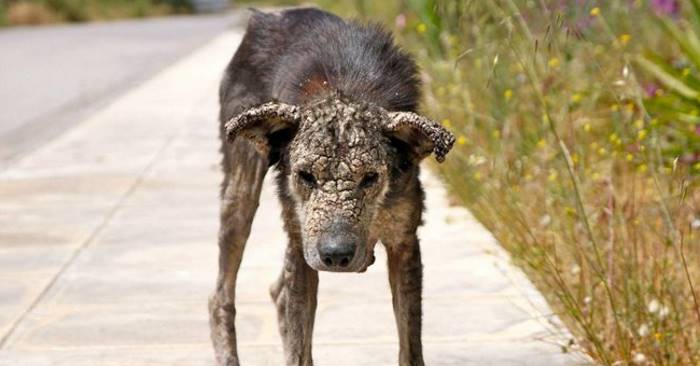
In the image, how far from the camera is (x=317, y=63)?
535 centimetres

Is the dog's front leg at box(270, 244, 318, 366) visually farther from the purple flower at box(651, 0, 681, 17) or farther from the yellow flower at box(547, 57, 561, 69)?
the purple flower at box(651, 0, 681, 17)

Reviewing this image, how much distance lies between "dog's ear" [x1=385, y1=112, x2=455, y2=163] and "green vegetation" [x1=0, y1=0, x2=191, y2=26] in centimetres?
3730

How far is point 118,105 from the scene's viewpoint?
17641 mm

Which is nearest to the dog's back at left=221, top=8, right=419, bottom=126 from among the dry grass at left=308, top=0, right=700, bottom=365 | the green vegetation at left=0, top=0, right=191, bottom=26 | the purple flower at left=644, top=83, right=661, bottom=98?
the dry grass at left=308, top=0, right=700, bottom=365

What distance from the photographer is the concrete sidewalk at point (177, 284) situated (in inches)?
255

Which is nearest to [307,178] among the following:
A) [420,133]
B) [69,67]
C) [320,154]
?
[320,154]

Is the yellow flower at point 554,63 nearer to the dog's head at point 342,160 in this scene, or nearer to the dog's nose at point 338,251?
the dog's head at point 342,160

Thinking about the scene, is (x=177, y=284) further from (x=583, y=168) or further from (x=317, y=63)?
(x=317, y=63)

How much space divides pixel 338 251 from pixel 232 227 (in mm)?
1614

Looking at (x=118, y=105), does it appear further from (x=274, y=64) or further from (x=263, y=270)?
(x=274, y=64)

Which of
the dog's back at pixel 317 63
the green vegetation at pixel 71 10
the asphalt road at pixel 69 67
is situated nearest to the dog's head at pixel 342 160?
the dog's back at pixel 317 63

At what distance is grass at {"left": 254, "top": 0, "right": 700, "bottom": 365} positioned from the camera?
5727 mm

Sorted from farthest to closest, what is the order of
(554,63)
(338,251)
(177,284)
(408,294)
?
(554,63)
(177,284)
(408,294)
(338,251)

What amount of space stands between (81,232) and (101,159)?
339 centimetres
